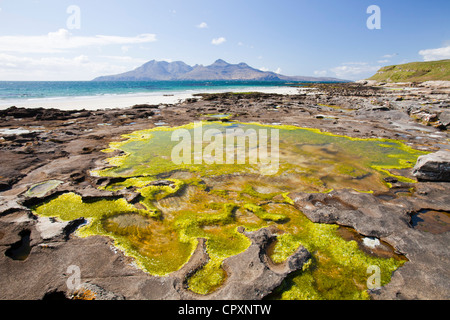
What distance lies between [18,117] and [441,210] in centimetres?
3453

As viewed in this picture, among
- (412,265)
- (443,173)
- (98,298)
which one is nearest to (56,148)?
(98,298)

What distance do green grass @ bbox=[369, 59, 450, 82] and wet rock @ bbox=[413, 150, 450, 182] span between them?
102015mm

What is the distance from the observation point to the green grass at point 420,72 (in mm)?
84537

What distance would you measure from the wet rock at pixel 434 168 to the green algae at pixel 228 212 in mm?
734

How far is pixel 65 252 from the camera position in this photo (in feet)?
17.2

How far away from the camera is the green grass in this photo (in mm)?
84537
